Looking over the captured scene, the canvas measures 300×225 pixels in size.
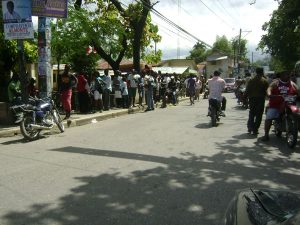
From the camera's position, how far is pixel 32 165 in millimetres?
7691

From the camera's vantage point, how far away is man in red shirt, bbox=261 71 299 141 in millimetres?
10211

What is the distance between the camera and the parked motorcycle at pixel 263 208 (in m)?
2.59

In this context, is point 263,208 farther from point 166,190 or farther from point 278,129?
point 278,129

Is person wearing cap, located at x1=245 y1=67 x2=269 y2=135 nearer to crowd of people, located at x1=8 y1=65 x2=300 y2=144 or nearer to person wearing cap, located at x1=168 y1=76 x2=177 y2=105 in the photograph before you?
crowd of people, located at x1=8 y1=65 x2=300 y2=144

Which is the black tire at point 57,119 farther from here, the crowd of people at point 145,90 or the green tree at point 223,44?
the green tree at point 223,44

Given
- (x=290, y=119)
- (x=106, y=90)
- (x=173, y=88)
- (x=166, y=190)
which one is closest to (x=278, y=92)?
(x=290, y=119)

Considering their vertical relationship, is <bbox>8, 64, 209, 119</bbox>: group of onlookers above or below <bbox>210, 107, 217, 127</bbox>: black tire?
above

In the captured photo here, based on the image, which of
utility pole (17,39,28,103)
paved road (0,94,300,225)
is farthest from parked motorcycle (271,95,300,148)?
utility pole (17,39,28,103)

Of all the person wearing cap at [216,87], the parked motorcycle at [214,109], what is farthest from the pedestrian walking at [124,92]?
the parked motorcycle at [214,109]

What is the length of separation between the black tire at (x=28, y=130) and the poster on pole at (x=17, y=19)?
7.37ft

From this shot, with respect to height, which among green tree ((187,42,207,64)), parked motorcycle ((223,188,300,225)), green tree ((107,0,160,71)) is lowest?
parked motorcycle ((223,188,300,225))

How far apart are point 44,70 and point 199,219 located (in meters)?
8.85

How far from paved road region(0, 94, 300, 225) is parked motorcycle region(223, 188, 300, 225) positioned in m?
1.76

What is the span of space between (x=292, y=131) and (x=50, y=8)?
7.16 metres
